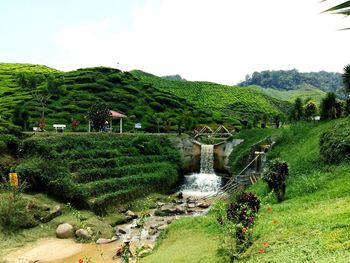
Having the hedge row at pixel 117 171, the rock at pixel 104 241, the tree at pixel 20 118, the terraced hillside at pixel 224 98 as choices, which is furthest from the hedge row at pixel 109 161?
the terraced hillside at pixel 224 98

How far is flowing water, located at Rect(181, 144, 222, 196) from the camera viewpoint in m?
32.7

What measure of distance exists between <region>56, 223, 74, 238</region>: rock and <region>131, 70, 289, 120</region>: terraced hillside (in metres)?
50.1

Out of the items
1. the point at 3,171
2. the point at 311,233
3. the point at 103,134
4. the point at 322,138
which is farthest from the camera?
the point at 103,134

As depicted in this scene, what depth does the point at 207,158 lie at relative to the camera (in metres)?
37.3

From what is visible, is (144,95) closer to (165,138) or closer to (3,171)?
(165,138)

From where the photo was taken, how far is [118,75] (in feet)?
209

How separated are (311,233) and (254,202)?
2400 mm

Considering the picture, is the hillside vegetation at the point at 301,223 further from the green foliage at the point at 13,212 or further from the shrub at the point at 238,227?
the green foliage at the point at 13,212

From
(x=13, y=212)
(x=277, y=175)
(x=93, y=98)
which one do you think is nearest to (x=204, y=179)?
(x=277, y=175)

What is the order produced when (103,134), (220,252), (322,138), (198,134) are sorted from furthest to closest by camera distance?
1. (198,134)
2. (103,134)
3. (322,138)
4. (220,252)

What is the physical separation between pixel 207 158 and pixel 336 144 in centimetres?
1833

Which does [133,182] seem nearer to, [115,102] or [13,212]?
[13,212]

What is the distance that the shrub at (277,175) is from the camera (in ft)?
59.2

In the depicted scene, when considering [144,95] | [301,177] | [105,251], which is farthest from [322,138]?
[144,95]
